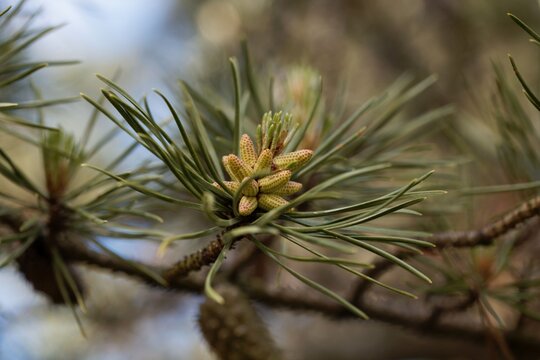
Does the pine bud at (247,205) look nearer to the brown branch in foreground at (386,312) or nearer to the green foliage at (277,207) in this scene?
the green foliage at (277,207)

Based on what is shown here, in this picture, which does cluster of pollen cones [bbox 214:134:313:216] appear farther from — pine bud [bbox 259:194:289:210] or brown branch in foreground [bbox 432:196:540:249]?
brown branch in foreground [bbox 432:196:540:249]

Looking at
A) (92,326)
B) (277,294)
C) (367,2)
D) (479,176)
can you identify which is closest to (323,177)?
(277,294)

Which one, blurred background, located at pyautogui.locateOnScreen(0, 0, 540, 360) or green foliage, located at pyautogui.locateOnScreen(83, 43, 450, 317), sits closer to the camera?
green foliage, located at pyautogui.locateOnScreen(83, 43, 450, 317)

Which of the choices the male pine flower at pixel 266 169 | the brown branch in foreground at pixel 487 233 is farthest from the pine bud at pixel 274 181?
the brown branch in foreground at pixel 487 233

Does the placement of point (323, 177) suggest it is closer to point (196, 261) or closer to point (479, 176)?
point (196, 261)

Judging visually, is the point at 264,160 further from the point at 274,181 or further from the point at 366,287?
the point at 366,287

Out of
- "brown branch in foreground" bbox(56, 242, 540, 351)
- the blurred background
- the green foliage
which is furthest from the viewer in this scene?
the blurred background

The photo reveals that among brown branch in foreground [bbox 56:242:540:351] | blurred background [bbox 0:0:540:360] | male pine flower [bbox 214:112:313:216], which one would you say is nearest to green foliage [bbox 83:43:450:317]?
male pine flower [bbox 214:112:313:216]
